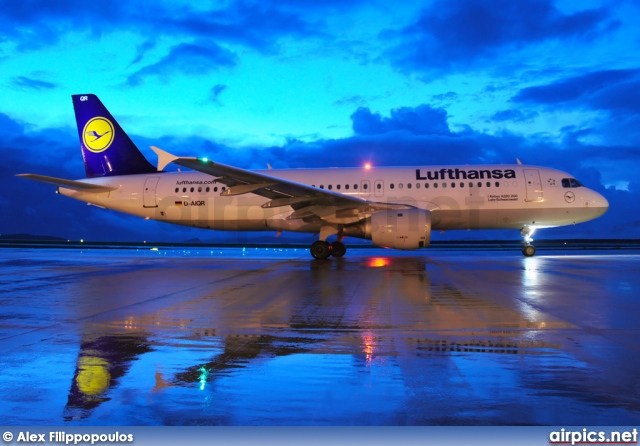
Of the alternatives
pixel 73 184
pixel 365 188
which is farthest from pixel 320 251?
pixel 73 184

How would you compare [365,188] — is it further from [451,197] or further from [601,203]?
[601,203]

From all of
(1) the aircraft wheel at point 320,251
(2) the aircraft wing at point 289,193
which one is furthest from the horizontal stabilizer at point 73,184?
(1) the aircraft wheel at point 320,251

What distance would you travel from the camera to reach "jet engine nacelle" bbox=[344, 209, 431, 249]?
757 inches

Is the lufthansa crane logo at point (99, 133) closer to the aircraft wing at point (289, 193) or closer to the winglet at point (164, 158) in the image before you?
the aircraft wing at point (289, 193)

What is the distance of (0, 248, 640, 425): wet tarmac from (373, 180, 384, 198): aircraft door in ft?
37.5

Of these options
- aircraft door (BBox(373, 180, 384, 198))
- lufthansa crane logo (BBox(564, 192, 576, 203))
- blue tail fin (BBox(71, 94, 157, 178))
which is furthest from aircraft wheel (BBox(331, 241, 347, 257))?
blue tail fin (BBox(71, 94, 157, 178))

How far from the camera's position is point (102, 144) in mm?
26000

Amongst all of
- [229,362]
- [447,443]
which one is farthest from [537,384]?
[229,362]

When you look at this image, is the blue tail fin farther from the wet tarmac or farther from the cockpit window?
the cockpit window

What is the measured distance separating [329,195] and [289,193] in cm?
153

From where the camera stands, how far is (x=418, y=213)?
763 inches

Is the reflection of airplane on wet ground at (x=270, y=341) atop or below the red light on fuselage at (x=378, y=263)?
below

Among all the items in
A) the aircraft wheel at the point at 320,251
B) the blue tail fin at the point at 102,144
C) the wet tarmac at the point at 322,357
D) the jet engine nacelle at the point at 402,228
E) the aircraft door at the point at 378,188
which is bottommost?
the wet tarmac at the point at 322,357

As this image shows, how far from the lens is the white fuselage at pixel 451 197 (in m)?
22.1
